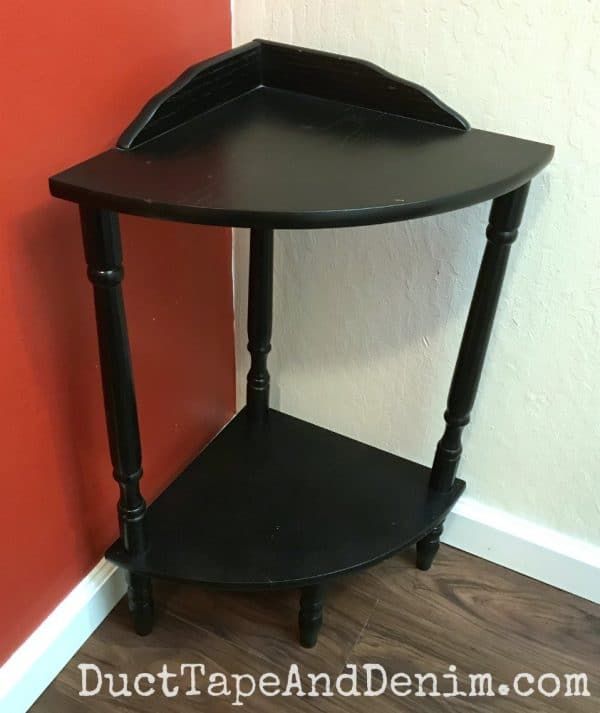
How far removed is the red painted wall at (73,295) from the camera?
815 mm

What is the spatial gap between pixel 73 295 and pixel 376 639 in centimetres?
67

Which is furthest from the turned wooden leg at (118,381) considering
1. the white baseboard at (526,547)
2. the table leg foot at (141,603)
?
the white baseboard at (526,547)

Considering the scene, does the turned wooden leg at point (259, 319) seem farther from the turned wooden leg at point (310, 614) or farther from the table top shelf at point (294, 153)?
the turned wooden leg at point (310, 614)

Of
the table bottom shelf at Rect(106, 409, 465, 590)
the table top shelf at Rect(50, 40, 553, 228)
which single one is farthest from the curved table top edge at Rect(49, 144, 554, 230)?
the table bottom shelf at Rect(106, 409, 465, 590)

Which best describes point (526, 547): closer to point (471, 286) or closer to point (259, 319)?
point (471, 286)

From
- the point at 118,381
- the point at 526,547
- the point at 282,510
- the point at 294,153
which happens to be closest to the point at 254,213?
the point at 294,153

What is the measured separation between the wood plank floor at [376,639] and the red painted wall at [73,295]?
142 mm

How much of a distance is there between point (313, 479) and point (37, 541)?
1.35 ft

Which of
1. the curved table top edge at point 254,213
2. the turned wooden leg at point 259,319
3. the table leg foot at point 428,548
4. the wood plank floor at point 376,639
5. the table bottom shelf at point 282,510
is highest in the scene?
the curved table top edge at point 254,213

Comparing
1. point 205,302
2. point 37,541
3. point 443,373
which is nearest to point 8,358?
point 37,541

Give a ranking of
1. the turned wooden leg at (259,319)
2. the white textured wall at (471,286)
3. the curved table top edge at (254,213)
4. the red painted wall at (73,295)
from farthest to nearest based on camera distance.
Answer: the turned wooden leg at (259,319), the white textured wall at (471,286), the red painted wall at (73,295), the curved table top edge at (254,213)

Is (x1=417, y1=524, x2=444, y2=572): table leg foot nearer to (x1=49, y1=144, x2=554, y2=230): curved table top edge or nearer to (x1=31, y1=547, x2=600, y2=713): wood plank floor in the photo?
(x1=31, y1=547, x2=600, y2=713): wood plank floor

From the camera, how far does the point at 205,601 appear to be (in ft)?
4.03

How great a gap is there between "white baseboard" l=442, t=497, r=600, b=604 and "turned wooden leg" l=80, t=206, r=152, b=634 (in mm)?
528
